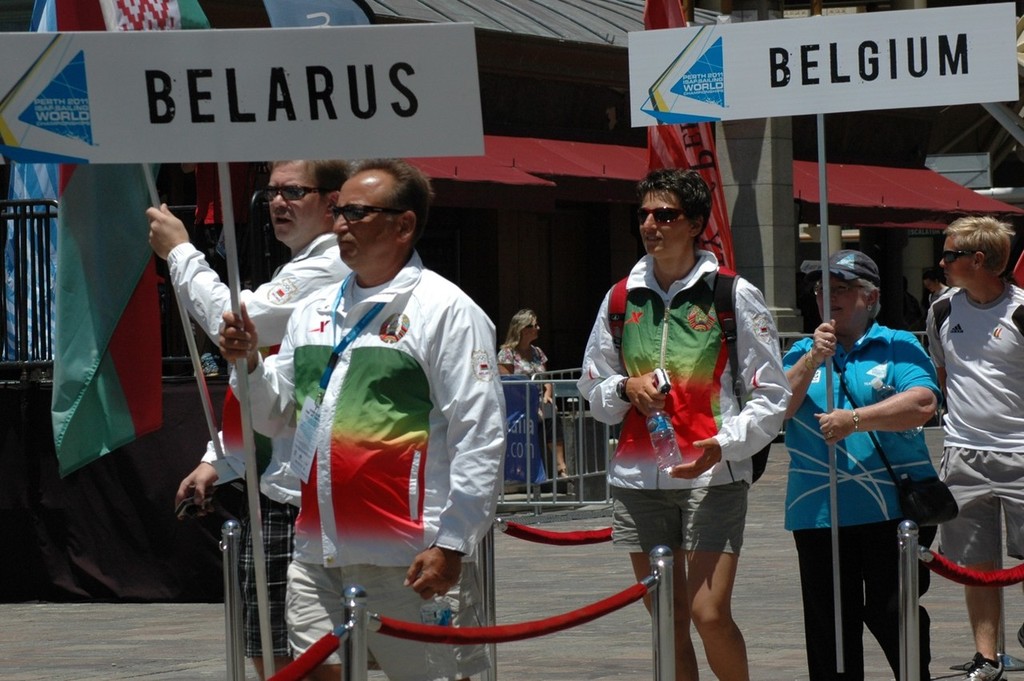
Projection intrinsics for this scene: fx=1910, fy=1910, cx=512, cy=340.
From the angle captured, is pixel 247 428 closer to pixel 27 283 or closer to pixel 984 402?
pixel 984 402

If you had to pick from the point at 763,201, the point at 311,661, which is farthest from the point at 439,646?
the point at 763,201

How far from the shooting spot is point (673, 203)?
6.39 meters

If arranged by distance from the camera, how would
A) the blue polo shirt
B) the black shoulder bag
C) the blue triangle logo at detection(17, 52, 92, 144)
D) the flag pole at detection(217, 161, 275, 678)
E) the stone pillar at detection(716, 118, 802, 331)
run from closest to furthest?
the flag pole at detection(217, 161, 275, 678)
the blue triangle logo at detection(17, 52, 92, 144)
the black shoulder bag
the blue polo shirt
the stone pillar at detection(716, 118, 802, 331)

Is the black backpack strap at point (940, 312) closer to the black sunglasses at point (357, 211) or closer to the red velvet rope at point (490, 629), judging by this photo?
the red velvet rope at point (490, 629)

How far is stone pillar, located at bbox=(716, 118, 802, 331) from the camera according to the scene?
75.5ft

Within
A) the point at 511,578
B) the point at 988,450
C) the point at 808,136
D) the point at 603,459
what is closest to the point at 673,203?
the point at 988,450

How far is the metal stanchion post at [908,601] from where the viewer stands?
602cm

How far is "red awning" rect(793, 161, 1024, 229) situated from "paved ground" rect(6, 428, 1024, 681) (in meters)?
12.5

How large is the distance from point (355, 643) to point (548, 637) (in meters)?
5.00

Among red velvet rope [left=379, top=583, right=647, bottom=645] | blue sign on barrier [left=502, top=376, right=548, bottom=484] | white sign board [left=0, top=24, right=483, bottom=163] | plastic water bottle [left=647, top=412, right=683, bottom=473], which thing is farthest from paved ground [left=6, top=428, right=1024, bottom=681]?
white sign board [left=0, top=24, right=483, bottom=163]

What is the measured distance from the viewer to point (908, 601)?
6121 mm

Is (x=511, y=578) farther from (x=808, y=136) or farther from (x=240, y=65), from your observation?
(x=808, y=136)

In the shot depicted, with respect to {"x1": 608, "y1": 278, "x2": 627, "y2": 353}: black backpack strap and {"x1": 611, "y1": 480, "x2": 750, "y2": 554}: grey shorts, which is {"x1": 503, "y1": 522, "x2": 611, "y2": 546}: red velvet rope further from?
{"x1": 608, "y1": 278, "x2": 627, "y2": 353}: black backpack strap

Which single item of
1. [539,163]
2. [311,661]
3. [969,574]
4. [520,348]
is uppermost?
[539,163]
